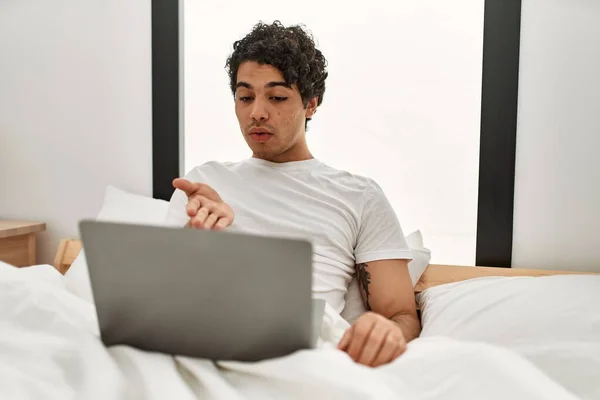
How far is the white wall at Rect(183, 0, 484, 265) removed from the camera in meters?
1.79

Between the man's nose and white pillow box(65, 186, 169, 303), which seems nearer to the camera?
the man's nose

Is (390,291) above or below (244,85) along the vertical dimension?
below

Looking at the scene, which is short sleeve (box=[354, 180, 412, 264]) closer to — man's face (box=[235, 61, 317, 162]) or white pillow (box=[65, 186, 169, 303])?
man's face (box=[235, 61, 317, 162])

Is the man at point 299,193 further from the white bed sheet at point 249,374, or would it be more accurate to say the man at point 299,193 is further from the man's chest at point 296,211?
the white bed sheet at point 249,374

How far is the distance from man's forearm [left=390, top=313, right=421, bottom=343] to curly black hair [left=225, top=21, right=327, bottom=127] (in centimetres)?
65

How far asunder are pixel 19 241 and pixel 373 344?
172 cm

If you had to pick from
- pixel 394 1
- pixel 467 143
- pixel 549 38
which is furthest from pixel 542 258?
pixel 394 1

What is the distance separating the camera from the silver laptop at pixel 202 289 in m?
0.58

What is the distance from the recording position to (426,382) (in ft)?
2.12

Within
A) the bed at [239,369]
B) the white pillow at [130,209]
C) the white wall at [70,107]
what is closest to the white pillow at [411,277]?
the bed at [239,369]

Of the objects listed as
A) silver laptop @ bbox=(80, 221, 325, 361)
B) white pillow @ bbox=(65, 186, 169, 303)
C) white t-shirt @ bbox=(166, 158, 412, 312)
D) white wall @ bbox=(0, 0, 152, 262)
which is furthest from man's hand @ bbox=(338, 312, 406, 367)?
white wall @ bbox=(0, 0, 152, 262)

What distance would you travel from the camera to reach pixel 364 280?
128cm

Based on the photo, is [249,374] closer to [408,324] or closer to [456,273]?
[408,324]

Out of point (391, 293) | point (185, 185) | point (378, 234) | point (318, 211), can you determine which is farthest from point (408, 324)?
point (185, 185)
